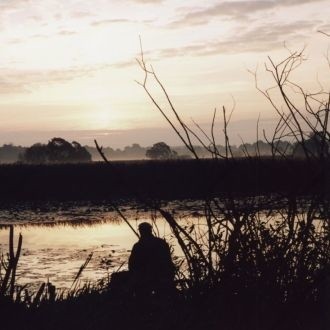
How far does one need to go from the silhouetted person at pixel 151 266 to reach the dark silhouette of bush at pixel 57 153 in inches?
4018

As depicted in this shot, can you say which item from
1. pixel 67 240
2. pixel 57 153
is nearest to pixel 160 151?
pixel 57 153

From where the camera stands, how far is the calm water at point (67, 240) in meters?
14.2

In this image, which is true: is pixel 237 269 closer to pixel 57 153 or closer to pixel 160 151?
pixel 57 153

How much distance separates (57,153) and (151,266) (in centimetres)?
Answer: 11042

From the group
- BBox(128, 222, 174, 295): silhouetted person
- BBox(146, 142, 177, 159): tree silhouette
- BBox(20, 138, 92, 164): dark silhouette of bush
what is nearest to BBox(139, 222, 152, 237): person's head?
BBox(128, 222, 174, 295): silhouetted person

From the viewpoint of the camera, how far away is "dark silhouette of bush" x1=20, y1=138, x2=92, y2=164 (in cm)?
11500

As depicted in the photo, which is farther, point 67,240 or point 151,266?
point 67,240

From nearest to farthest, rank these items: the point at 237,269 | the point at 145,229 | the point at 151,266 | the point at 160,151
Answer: the point at 237,269
the point at 151,266
the point at 145,229
the point at 160,151

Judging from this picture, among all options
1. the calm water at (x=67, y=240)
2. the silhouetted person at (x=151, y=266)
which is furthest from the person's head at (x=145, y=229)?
the calm water at (x=67, y=240)

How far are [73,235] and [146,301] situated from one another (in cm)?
1790

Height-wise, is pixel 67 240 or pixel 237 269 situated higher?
pixel 237 269

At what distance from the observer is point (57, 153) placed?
4562 inches

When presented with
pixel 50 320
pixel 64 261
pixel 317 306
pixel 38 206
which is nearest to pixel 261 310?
pixel 317 306

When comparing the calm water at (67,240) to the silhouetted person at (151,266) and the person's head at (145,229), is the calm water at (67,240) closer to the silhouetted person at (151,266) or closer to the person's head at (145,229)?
the person's head at (145,229)
